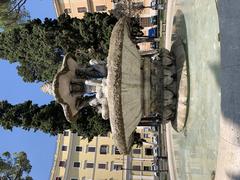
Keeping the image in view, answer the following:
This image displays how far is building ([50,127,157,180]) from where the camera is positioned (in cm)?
3816

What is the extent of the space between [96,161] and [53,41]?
54.1 ft

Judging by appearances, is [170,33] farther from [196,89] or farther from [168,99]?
[196,89]

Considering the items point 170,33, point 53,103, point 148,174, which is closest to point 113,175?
point 148,174

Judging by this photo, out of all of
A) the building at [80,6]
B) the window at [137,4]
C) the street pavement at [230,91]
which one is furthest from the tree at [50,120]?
the street pavement at [230,91]

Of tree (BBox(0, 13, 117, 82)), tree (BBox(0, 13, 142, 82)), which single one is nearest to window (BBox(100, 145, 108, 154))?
tree (BBox(0, 13, 142, 82))

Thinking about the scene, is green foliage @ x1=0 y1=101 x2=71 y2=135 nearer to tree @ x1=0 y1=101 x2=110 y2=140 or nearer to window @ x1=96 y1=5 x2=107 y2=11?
tree @ x1=0 y1=101 x2=110 y2=140

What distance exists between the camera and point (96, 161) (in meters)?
39.1

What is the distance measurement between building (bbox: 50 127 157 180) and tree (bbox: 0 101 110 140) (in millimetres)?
14925

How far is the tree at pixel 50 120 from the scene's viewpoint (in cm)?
2308

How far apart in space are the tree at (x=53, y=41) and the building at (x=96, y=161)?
992 centimetres

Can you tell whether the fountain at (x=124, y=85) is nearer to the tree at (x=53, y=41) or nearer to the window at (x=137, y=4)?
the tree at (x=53, y=41)

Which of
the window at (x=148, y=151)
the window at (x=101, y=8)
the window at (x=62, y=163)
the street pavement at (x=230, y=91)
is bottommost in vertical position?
the street pavement at (x=230, y=91)

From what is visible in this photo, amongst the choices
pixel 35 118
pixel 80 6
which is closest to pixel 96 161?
pixel 80 6

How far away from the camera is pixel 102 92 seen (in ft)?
29.1
